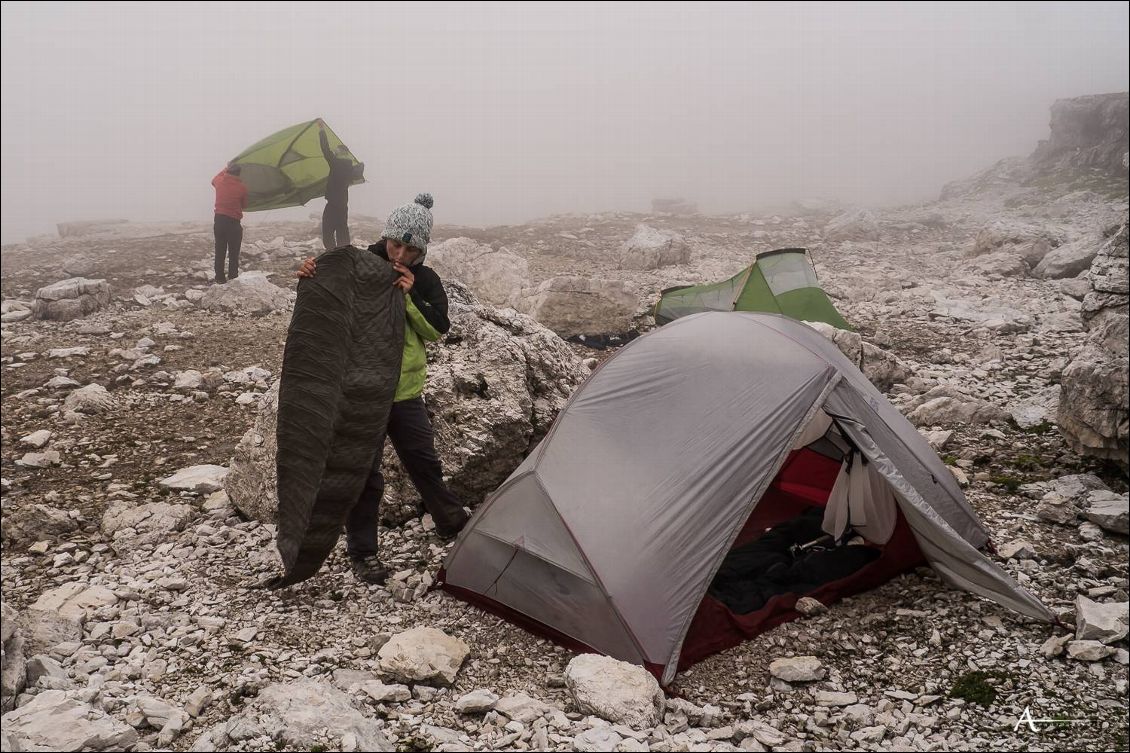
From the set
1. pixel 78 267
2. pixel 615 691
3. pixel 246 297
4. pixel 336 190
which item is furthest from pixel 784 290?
pixel 78 267

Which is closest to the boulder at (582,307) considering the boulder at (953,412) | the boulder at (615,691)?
the boulder at (953,412)

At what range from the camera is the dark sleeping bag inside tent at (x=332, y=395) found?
4633 millimetres

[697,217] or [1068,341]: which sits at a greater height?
[697,217]

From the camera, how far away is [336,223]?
519 inches

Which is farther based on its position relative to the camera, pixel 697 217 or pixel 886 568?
pixel 697 217

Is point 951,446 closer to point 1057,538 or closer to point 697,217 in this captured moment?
point 1057,538

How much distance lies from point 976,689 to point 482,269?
1019cm

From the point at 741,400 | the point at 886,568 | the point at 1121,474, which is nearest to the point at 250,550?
the point at 741,400

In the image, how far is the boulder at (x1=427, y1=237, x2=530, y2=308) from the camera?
12.5 metres

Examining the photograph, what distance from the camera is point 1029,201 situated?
81.4ft

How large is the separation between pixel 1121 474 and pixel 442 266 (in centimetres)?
992

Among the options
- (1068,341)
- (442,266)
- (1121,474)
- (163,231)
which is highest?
(163,231)

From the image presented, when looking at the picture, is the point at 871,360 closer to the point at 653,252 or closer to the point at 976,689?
the point at 976,689

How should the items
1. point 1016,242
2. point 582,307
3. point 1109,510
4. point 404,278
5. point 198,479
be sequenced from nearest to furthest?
point 404,278, point 1109,510, point 198,479, point 582,307, point 1016,242
